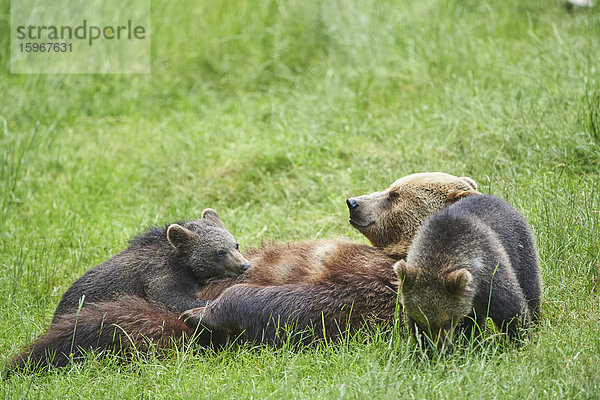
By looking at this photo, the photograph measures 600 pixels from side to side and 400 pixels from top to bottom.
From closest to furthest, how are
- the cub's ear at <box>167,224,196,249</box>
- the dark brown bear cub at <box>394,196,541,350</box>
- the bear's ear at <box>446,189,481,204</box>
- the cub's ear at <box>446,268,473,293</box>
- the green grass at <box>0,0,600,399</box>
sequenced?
the cub's ear at <box>446,268,473,293</box>
the dark brown bear cub at <box>394,196,541,350</box>
the green grass at <box>0,0,600,399</box>
the bear's ear at <box>446,189,481,204</box>
the cub's ear at <box>167,224,196,249</box>

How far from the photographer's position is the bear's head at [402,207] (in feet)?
17.5

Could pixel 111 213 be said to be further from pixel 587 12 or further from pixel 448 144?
pixel 587 12

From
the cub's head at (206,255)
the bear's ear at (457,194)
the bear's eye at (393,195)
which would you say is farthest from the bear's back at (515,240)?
the cub's head at (206,255)

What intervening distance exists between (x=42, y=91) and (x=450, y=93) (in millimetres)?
5569

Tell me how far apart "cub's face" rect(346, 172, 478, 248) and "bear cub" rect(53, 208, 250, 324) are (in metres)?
1.02

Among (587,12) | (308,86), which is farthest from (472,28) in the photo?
(308,86)

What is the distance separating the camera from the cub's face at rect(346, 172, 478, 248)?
5.33 metres

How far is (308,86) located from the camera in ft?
34.6

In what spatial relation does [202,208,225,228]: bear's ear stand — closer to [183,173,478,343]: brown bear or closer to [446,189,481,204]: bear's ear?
[183,173,478,343]: brown bear

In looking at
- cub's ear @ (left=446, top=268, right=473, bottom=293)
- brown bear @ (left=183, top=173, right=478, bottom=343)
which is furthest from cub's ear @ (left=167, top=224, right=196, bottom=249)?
cub's ear @ (left=446, top=268, right=473, bottom=293)

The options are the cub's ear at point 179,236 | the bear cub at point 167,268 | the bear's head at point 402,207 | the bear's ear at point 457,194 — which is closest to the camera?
the bear's ear at point 457,194

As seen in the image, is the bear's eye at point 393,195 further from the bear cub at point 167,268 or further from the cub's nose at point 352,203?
the bear cub at point 167,268

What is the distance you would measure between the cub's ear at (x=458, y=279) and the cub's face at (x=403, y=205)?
111 centimetres

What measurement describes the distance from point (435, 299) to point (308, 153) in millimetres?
4675
